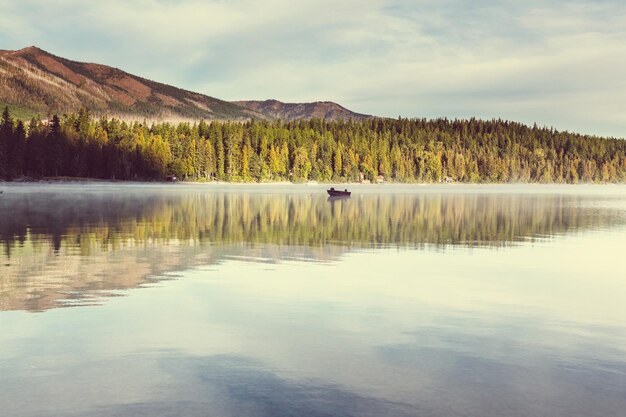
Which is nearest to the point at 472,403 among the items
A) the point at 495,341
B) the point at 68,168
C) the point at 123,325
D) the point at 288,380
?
the point at 288,380

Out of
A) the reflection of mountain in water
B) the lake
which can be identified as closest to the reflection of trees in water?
the reflection of mountain in water

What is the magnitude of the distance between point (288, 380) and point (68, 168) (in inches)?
7368

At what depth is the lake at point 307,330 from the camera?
1102 cm

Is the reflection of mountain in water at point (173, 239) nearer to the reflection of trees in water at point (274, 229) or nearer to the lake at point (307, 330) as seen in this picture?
the reflection of trees in water at point (274, 229)

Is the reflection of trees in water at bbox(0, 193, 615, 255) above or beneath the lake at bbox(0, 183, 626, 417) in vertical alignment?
above

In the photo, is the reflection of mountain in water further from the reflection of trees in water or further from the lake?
the lake

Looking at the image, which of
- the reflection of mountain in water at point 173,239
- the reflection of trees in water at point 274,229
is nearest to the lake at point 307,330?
the reflection of mountain in water at point 173,239

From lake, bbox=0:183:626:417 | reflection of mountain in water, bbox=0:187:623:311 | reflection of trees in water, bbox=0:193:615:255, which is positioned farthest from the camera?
reflection of trees in water, bbox=0:193:615:255

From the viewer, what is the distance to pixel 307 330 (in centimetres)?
1588

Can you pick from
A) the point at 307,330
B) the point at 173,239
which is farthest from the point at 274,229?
the point at 307,330

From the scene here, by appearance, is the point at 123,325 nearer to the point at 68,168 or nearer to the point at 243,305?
the point at 243,305

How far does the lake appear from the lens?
11023 millimetres

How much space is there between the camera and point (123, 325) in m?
16.0

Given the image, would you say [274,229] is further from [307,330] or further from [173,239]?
[307,330]
